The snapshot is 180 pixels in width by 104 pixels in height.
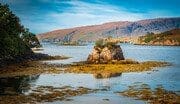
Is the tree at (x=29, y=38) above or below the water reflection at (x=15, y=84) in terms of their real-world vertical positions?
above

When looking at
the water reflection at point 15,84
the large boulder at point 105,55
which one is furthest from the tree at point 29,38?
the water reflection at point 15,84

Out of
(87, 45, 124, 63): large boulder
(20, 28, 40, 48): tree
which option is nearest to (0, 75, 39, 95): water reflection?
(87, 45, 124, 63): large boulder

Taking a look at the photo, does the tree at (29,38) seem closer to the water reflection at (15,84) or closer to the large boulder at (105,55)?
the large boulder at (105,55)

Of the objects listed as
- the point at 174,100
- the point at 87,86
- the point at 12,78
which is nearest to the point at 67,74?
the point at 12,78

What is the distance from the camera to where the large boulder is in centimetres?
10862

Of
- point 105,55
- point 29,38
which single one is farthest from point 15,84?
point 29,38

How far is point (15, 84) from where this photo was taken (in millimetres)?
63719

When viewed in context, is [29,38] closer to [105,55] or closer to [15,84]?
[105,55]

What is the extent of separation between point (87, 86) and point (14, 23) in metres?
42.6

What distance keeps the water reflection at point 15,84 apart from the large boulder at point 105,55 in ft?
115

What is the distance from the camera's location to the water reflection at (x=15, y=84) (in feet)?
183

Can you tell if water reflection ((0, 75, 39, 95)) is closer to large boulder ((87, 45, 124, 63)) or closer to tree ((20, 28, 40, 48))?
large boulder ((87, 45, 124, 63))

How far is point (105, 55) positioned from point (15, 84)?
48.4 m

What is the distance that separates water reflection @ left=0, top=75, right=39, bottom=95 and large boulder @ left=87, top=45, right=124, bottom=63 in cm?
3517
